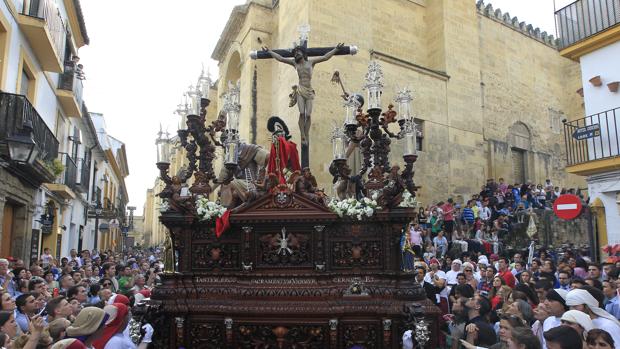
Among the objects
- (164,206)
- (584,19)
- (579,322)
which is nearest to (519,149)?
(584,19)

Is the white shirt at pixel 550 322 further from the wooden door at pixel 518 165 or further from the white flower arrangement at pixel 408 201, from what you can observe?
the wooden door at pixel 518 165

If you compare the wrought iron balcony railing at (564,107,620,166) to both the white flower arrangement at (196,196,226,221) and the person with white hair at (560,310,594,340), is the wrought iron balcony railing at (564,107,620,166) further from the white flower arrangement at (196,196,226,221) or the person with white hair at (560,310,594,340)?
the white flower arrangement at (196,196,226,221)

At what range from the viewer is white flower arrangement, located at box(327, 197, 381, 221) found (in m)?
5.95

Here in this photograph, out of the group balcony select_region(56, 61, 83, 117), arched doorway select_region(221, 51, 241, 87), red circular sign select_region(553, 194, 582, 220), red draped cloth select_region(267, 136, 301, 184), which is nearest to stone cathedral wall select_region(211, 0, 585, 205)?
arched doorway select_region(221, 51, 241, 87)

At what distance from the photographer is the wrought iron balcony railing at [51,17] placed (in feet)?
41.1

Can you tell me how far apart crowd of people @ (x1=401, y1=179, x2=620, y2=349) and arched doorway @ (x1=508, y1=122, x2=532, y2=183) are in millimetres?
7635

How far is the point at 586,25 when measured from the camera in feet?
44.5

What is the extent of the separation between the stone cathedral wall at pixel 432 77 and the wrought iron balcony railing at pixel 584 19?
23.7 feet

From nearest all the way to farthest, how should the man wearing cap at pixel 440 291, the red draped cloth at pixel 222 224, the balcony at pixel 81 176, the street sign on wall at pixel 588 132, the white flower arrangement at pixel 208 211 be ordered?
1. the red draped cloth at pixel 222 224
2. the white flower arrangement at pixel 208 211
3. the man wearing cap at pixel 440 291
4. the street sign on wall at pixel 588 132
5. the balcony at pixel 81 176

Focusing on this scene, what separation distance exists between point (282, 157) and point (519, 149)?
22.2 metres

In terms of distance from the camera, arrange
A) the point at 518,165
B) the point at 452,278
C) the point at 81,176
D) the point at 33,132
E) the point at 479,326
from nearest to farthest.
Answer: the point at 479,326
the point at 452,278
the point at 33,132
the point at 81,176
the point at 518,165

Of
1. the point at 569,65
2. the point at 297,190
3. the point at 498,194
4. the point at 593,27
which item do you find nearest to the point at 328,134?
the point at 498,194

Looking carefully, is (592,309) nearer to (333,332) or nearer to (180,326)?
(333,332)

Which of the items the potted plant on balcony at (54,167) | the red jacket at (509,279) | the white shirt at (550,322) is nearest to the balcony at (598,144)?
the red jacket at (509,279)
